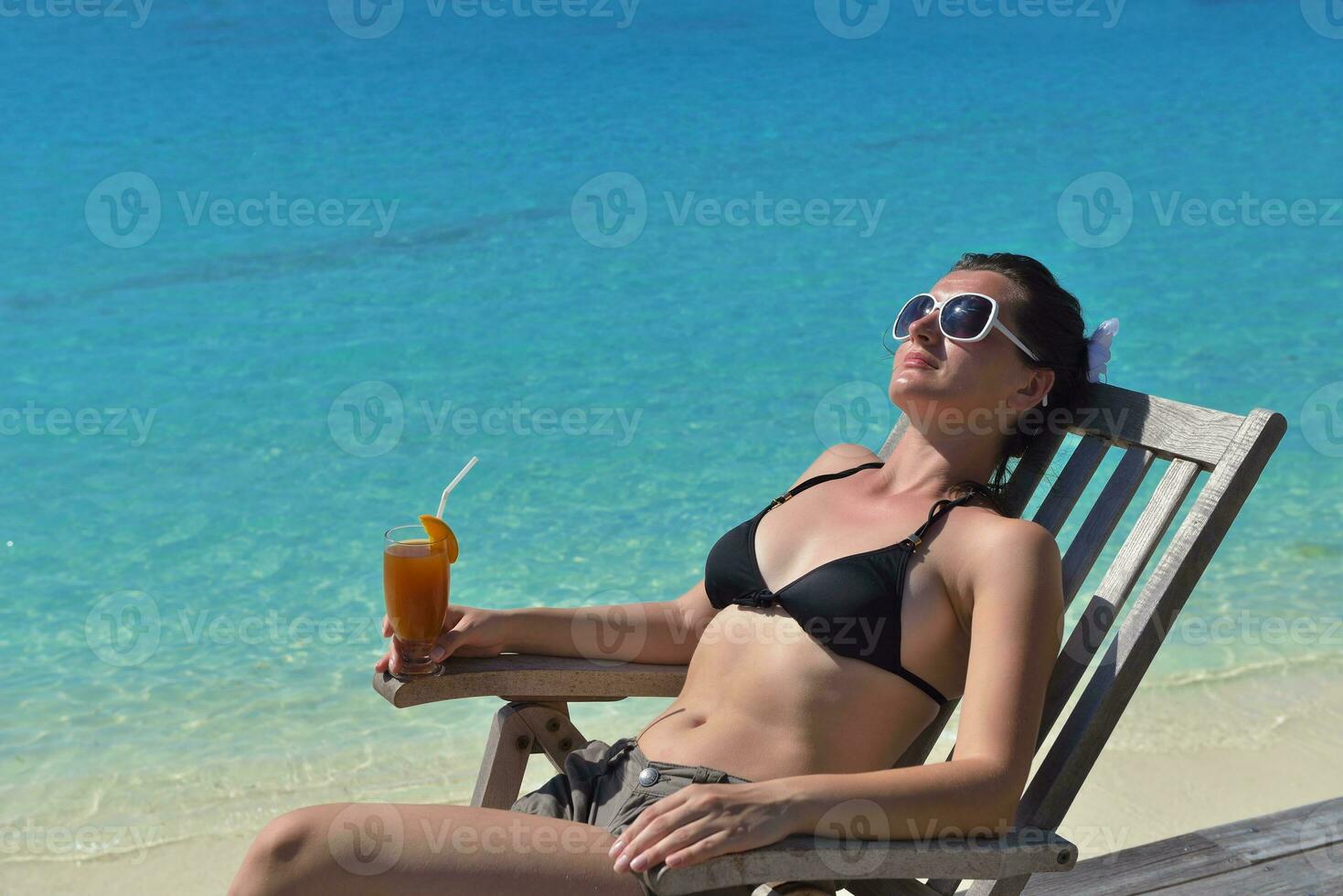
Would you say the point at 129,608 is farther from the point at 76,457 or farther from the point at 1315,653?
the point at 1315,653

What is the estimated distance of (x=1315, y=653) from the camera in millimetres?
5160

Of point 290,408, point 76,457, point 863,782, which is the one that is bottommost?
point 76,457

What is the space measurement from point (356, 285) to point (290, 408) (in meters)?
2.69

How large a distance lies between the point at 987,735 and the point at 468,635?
103 cm

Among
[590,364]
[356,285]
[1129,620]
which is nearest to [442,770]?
[1129,620]

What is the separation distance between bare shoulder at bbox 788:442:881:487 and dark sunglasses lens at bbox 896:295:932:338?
0.92 feet

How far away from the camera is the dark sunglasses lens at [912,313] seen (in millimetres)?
2697

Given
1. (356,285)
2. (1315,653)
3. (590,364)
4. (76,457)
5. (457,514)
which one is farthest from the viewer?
(356,285)

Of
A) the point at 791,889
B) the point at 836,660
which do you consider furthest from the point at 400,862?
the point at 836,660

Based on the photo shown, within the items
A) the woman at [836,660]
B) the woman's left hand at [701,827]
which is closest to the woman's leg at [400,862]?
the woman at [836,660]

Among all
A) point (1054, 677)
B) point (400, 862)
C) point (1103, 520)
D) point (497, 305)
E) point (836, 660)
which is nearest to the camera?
point (400, 862)

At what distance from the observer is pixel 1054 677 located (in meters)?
2.50

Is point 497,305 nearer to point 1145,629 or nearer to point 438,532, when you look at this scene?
point 438,532

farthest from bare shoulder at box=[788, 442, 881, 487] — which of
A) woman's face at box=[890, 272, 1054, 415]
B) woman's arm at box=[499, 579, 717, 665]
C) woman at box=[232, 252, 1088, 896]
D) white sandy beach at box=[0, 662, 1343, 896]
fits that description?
white sandy beach at box=[0, 662, 1343, 896]
